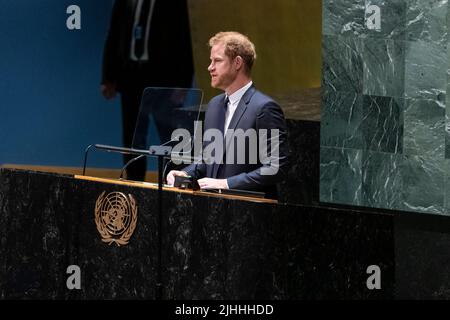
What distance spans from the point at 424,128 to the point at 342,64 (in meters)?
0.84

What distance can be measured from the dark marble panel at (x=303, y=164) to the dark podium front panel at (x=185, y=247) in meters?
2.59

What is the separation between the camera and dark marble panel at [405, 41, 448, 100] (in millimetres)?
7680

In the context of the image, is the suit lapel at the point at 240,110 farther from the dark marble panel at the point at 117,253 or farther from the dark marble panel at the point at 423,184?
the dark marble panel at the point at 423,184

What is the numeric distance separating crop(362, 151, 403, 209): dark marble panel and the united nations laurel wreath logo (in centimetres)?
266

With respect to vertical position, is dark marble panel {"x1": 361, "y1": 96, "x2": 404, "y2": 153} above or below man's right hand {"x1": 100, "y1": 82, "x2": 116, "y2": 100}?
below

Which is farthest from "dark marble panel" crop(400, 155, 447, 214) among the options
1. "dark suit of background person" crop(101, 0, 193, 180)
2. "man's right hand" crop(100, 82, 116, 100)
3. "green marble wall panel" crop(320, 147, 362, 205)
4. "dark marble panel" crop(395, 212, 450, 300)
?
"man's right hand" crop(100, 82, 116, 100)

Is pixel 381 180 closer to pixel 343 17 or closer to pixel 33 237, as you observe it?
pixel 343 17

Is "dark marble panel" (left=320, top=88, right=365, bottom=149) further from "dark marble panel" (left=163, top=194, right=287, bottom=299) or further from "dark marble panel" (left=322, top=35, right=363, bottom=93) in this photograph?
"dark marble panel" (left=163, top=194, right=287, bottom=299)

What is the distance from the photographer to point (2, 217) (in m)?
6.51

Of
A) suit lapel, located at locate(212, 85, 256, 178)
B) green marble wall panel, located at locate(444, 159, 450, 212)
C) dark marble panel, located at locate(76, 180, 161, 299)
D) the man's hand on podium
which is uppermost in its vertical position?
suit lapel, located at locate(212, 85, 256, 178)

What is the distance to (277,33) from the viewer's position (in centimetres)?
899

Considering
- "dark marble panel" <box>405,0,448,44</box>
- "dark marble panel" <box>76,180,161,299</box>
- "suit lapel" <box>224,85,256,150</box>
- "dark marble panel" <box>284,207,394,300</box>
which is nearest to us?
"dark marble panel" <box>284,207,394,300</box>
